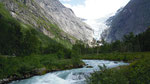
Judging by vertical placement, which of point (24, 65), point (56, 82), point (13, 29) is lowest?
point (56, 82)

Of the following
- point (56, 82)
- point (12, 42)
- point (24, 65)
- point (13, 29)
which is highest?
point (13, 29)

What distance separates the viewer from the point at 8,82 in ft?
73.7

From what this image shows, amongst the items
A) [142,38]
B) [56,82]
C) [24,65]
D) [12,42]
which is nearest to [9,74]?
[24,65]

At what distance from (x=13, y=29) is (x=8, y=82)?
81.5 ft

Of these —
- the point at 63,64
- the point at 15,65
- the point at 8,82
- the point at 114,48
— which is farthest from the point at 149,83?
the point at 114,48

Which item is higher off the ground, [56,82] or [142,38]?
[142,38]

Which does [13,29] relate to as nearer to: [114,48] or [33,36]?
[33,36]

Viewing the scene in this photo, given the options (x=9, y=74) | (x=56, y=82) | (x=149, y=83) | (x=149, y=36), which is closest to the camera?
(x=149, y=83)

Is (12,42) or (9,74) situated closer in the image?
(9,74)

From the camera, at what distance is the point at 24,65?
28156 mm

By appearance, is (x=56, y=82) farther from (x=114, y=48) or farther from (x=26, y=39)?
(x=114, y=48)

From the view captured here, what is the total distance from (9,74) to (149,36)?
271 ft

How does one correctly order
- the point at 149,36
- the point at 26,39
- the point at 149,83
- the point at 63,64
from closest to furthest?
the point at 149,83
the point at 63,64
the point at 26,39
the point at 149,36

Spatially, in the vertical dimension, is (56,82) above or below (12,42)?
below
